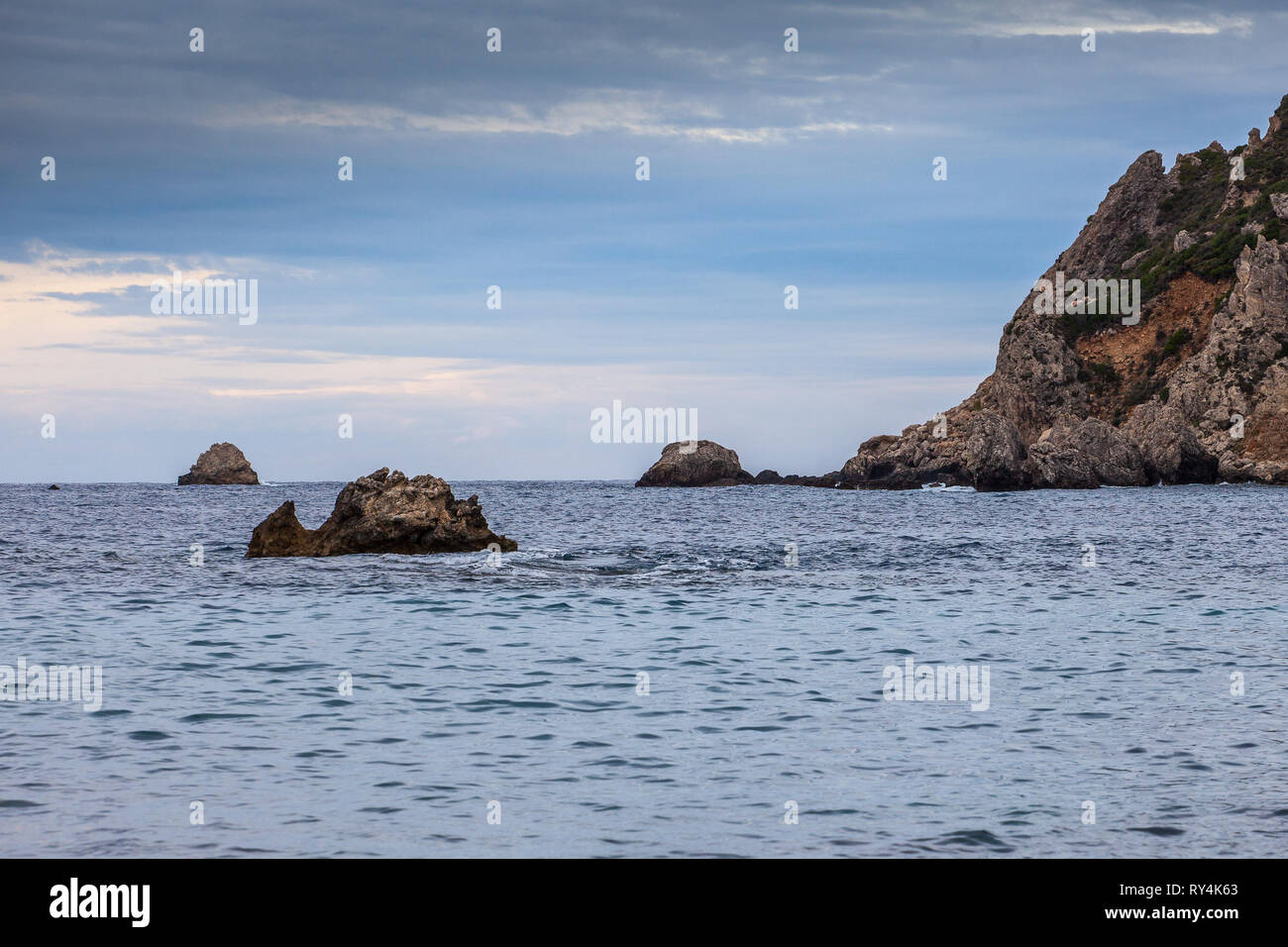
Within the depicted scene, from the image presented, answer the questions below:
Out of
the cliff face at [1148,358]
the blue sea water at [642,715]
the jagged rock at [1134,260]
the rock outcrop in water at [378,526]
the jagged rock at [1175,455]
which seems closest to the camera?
the blue sea water at [642,715]

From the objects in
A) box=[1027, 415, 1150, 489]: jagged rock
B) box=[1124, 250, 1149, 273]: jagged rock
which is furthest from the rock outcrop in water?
box=[1124, 250, 1149, 273]: jagged rock

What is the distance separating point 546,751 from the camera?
533 inches

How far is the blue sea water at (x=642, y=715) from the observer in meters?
10.4

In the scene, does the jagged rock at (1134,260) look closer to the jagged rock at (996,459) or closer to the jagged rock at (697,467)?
the jagged rock at (996,459)

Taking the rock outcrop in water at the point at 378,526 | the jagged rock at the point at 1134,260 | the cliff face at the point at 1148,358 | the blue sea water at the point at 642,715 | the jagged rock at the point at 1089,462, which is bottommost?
the blue sea water at the point at 642,715

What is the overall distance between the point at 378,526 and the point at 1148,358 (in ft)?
457

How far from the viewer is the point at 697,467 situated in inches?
6644

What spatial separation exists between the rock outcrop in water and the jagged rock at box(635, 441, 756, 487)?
4935 inches

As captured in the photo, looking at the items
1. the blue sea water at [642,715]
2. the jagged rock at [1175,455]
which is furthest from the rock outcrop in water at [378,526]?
the jagged rock at [1175,455]

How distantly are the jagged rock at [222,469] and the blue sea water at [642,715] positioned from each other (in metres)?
164

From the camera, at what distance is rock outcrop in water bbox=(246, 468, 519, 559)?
41219 millimetres

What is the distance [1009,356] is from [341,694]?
15339cm

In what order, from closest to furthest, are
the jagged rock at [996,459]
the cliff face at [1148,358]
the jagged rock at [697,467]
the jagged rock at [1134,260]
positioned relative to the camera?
the jagged rock at [996,459]
the cliff face at [1148,358]
the jagged rock at [697,467]
the jagged rock at [1134,260]
